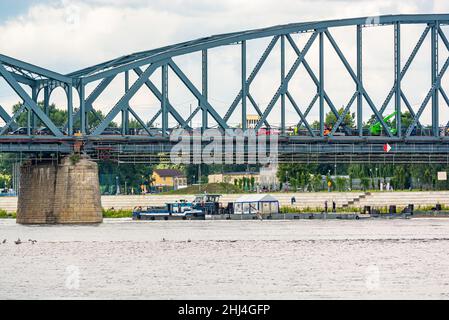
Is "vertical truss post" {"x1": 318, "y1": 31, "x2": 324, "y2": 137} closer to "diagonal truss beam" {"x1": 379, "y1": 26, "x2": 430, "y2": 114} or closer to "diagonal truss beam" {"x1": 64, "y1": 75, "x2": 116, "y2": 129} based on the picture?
"diagonal truss beam" {"x1": 379, "y1": 26, "x2": 430, "y2": 114}

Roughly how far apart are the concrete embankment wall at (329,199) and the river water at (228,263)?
3826 cm

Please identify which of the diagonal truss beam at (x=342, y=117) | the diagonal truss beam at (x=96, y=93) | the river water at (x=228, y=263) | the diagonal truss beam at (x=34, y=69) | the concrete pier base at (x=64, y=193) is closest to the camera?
the river water at (x=228, y=263)

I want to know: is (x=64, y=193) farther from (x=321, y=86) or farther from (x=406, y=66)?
(x=406, y=66)

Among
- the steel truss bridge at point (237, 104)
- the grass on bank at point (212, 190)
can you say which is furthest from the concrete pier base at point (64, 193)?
the grass on bank at point (212, 190)

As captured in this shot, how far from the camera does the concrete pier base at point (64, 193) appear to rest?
401 ft

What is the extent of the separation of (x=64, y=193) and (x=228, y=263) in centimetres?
4942

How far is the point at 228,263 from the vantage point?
75000mm

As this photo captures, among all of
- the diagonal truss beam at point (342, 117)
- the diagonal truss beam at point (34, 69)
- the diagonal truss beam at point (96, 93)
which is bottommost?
the diagonal truss beam at point (342, 117)

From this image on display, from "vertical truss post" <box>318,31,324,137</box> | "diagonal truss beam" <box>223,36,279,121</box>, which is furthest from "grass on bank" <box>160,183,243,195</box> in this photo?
"diagonal truss beam" <box>223,36,279,121</box>

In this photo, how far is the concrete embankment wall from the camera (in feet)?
502

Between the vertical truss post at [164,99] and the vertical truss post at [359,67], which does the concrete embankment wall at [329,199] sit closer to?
the vertical truss post at [359,67]

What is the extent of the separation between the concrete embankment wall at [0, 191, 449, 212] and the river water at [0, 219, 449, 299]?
3826 centimetres
